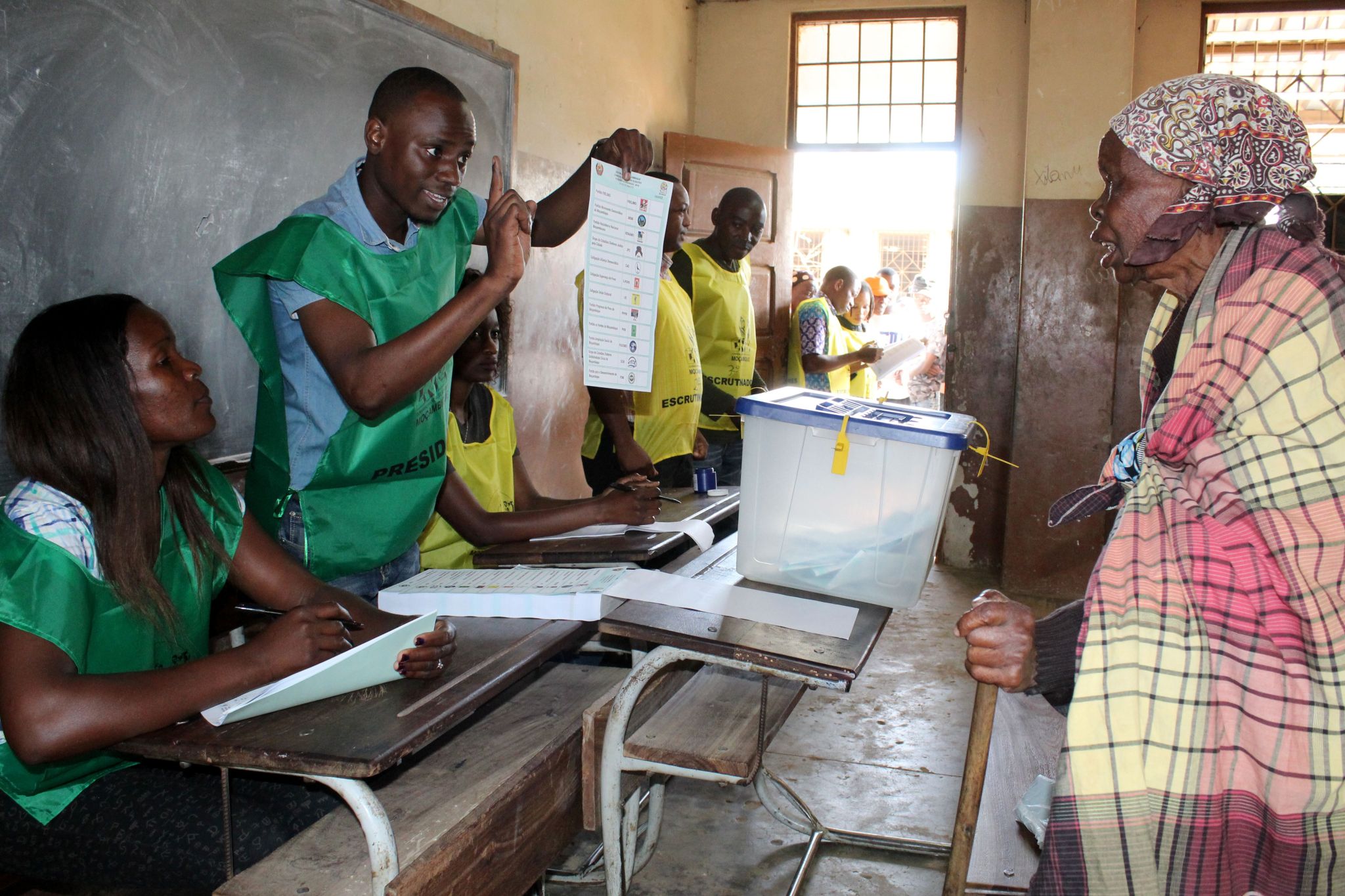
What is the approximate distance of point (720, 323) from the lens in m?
4.69

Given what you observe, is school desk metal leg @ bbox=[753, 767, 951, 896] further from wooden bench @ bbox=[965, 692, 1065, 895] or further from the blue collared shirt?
the blue collared shirt

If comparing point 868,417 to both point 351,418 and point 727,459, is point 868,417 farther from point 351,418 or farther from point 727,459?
point 727,459

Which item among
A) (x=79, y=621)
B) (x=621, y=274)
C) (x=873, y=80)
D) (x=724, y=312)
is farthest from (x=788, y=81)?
(x=79, y=621)

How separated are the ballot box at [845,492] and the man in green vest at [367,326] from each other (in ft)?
1.93

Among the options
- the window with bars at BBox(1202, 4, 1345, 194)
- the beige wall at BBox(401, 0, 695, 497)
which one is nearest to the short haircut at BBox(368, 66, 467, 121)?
the beige wall at BBox(401, 0, 695, 497)

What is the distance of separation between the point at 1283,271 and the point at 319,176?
2694mm

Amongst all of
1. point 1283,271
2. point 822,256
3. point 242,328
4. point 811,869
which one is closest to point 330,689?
point 242,328

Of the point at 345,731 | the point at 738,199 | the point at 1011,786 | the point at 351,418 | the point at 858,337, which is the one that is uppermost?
the point at 738,199

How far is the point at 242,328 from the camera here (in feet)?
6.26

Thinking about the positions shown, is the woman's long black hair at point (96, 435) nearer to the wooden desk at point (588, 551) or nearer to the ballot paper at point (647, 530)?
the wooden desk at point (588, 551)

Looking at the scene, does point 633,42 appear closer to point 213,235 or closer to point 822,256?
point 213,235

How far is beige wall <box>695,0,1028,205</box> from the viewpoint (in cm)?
611

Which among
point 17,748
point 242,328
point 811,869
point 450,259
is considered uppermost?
point 450,259

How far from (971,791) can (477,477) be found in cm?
177
